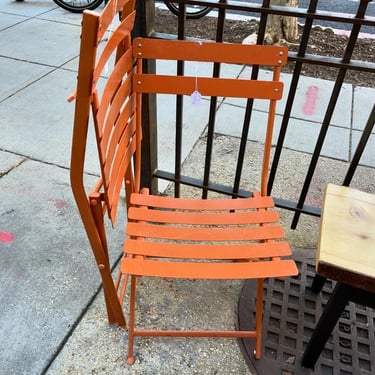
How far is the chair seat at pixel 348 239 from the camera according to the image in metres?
1.23

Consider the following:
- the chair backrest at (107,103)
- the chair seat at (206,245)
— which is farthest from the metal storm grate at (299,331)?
the chair backrest at (107,103)

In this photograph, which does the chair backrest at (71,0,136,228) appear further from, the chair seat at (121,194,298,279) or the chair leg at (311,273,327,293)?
the chair leg at (311,273,327,293)

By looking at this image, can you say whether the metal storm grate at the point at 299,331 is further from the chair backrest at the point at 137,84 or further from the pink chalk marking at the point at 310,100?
the pink chalk marking at the point at 310,100

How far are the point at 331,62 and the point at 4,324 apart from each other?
6.15 feet

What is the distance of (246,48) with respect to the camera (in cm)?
165

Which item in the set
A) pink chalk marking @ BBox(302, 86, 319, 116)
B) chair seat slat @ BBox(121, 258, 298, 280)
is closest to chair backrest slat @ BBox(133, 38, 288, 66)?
chair seat slat @ BBox(121, 258, 298, 280)

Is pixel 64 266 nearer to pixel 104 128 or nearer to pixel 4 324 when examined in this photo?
pixel 4 324

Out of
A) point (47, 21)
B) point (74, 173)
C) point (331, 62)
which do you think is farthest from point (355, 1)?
point (74, 173)

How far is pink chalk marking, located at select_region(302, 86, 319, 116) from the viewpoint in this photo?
3658 millimetres

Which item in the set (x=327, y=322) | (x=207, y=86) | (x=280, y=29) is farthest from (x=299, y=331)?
(x=280, y=29)

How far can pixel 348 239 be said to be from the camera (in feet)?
4.39

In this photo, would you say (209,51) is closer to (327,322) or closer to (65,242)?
(327,322)

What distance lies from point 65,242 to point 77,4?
177 inches

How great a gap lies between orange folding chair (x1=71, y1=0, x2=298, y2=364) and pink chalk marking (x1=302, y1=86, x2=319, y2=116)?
2005mm
